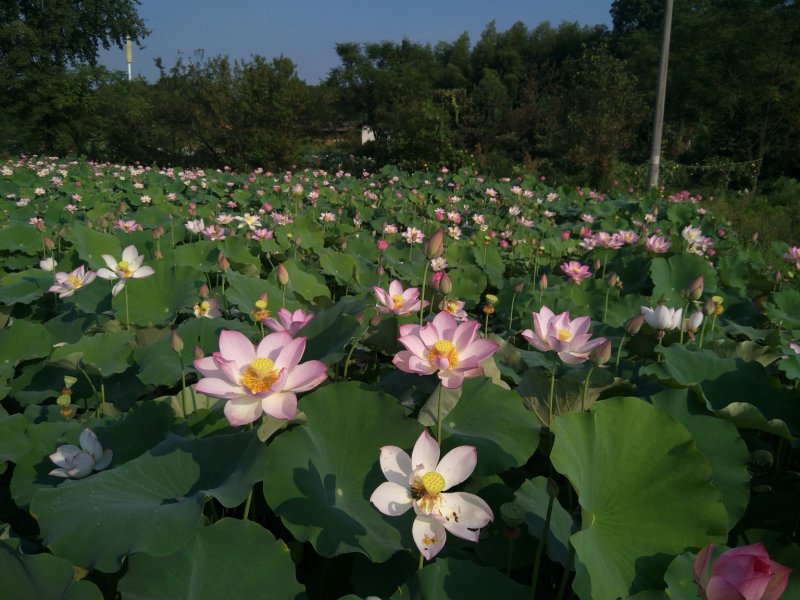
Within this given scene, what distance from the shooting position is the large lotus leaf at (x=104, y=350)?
1.45 m

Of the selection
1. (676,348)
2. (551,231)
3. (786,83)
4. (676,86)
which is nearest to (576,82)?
(786,83)

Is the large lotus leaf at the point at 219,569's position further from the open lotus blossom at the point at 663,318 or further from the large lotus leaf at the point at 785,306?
the large lotus leaf at the point at 785,306

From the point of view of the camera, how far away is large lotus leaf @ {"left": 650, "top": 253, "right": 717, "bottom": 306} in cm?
248

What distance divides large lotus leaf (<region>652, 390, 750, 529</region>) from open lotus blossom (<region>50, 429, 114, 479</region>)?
101 centimetres

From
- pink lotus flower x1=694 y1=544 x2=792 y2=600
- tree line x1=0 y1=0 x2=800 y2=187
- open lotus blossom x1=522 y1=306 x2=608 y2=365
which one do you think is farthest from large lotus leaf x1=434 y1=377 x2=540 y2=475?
tree line x1=0 y1=0 x2=800 y2=187

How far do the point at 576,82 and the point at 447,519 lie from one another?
1313 centimetres

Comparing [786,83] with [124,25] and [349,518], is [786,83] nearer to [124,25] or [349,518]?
[349,518]

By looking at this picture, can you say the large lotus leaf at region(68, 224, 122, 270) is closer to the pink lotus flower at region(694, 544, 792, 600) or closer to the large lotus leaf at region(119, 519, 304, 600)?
the large lotus leaf at region(119, 519, 304, 600)

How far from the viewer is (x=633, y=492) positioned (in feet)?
2.80

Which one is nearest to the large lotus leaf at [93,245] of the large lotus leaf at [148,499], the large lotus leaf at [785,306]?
the large lotus leaf at [148,499]

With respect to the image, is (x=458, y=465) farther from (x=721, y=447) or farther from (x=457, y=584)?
(x=721, y=447)

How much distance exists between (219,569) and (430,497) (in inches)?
11.4

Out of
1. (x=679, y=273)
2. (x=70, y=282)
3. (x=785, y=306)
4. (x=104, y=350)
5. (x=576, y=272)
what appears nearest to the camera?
(x=104, y=350)

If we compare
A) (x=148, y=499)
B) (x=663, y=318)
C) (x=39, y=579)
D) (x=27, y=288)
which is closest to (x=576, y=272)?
(x=663, y=318)
